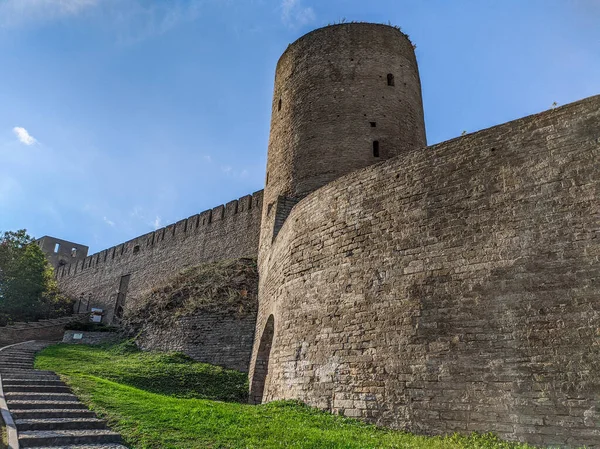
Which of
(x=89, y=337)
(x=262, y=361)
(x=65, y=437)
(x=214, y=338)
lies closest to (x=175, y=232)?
(x=89, y=337)

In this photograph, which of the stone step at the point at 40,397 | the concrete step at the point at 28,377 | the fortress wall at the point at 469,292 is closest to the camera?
the fortress wall at the point at 469,292

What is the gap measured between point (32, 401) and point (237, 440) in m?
A: 3.41

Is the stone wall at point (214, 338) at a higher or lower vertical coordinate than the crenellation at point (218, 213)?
lower

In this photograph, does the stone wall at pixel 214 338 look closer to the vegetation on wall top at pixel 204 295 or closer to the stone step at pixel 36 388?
the vegetation on wall top at pixel 204 295

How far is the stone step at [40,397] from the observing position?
6812 millimetres

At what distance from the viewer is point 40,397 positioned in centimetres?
704

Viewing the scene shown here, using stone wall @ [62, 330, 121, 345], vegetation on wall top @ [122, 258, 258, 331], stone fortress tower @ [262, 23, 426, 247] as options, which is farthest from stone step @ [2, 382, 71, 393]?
stone wall @ [62, 330, 121, 345]

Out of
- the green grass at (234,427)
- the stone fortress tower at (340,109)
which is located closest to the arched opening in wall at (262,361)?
the green grass at (234,427)

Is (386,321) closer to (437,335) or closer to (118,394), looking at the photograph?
(437,335)

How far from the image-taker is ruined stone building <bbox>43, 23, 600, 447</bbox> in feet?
18.9

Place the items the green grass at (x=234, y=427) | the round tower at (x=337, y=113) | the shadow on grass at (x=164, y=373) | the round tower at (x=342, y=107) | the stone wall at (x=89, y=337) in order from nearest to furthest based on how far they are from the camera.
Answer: the green grass at (x=234, y=427) → the shadow on grass at (x=164, y=373) → the round tower at (x=337, y=113) → the round tower at (x=342, y=107) → the stone wall at (x=89, y=337)

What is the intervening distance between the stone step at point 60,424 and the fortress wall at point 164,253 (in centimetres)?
1224

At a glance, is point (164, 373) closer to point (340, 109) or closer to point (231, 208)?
point (340, 109)

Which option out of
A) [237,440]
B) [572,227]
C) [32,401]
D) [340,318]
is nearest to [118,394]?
[32,401]
